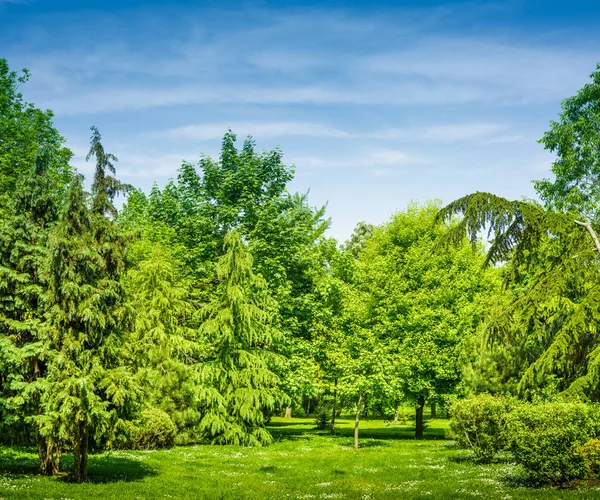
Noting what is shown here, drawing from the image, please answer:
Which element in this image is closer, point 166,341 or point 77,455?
point 77,455

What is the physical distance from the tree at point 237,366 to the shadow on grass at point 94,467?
813cm

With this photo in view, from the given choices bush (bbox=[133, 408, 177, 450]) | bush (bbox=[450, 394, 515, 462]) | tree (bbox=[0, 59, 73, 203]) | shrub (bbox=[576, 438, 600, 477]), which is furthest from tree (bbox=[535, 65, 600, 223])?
tree (bbox=[0, 59, 73, 203])

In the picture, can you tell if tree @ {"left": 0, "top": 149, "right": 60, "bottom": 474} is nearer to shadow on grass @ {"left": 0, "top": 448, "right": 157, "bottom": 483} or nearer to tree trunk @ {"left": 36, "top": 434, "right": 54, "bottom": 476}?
tree trunk @ {"left": 36, "top": 434, "right": 54, "bottom": 476}

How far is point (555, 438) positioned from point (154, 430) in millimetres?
18571

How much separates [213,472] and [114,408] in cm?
498

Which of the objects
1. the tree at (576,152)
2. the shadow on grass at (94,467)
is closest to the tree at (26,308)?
the shadow on grass at (94,467)

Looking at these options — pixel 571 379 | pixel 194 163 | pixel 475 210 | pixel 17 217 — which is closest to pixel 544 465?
pixel 571 379

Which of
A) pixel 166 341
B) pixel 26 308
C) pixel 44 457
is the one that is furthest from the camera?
pixel 166 341

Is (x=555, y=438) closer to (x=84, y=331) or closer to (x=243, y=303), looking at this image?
(x=84, y=331)

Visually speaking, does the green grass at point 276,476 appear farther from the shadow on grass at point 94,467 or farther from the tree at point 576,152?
the tree at point 576,152

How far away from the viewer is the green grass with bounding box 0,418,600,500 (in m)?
14.7

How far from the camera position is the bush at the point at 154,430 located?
85.9 feet

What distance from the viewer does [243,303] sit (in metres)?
31.0

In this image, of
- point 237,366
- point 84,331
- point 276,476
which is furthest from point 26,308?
point 237,366
